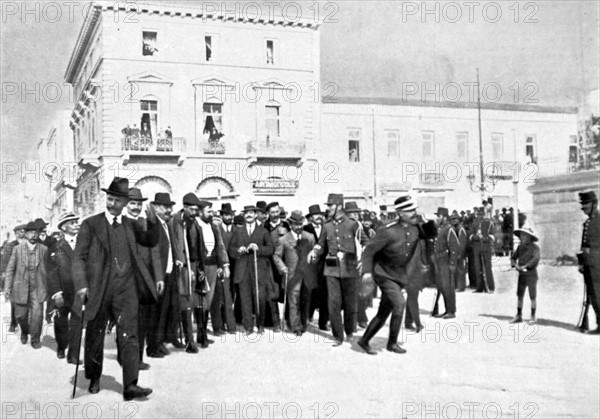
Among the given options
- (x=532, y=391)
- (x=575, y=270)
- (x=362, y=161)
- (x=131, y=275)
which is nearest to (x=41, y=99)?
(x=131, y=275)

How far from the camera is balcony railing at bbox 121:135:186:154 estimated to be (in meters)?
6.27

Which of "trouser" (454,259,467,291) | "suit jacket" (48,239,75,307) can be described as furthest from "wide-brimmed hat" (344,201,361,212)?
"trouser" (454,259,467,291)

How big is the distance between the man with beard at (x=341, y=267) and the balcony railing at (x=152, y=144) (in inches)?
83.9

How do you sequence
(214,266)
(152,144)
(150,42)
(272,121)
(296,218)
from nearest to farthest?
1. (152,144)
2. (150,42)
3. (272,121)
4. (296,218)
5. (214,266)

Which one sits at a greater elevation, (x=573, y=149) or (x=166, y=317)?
(x=573, y=149)

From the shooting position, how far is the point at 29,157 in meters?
6.44

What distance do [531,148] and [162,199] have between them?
3.95 metres

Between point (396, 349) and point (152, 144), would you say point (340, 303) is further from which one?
point (152, 144)

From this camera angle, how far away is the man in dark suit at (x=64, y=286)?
6.52m

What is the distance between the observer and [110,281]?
554 centimetres

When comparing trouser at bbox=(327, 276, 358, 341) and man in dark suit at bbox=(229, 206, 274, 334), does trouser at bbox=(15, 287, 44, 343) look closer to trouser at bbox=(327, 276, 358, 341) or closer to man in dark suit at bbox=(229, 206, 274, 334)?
man in dark suit at bbox=(229, 206, 274, 334)

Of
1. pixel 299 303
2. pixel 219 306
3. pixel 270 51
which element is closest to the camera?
pixel 270 51

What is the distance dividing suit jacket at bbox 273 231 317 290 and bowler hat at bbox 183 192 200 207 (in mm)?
1812

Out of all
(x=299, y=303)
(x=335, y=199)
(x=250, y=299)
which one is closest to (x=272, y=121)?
(x=335, y=199)
